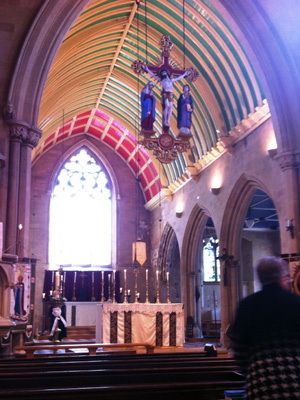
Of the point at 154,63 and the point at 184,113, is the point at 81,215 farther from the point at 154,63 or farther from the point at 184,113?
the point at 184,113

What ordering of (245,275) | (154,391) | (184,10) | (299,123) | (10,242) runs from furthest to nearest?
1. (245,275)
2. (184,10)
3. (299,123)
4. (10,242)
5. (154,391)

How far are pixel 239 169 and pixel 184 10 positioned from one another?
15.8 ft

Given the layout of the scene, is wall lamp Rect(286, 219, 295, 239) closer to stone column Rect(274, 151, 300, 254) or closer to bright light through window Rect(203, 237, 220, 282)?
stone column Rect(274, 151, 300, 254)

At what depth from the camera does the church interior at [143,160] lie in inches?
403

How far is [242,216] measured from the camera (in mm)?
15836

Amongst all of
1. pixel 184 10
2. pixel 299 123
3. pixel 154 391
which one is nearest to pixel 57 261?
pixel 184 10

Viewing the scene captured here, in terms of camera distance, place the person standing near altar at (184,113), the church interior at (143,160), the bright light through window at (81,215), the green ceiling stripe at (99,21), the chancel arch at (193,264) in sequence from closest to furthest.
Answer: the church interior at (143,160), the person standing near altar at (184,113), the green ceiling stripe at (99,21), the chancel arch at (193,264), the bright light through window at (81,215)

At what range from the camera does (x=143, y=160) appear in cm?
2377

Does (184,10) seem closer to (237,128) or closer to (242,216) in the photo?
(237,128)

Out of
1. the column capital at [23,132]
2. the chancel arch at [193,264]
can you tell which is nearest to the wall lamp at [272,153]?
the column capital at [23,132]

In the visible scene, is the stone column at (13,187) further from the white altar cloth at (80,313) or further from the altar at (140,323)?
the white altar cloth at (80,313)

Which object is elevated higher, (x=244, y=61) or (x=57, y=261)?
(x=244, y=61)

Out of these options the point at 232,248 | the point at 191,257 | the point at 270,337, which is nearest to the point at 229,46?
the point at 232,248

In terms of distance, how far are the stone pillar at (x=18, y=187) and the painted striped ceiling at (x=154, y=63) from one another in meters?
3.88
